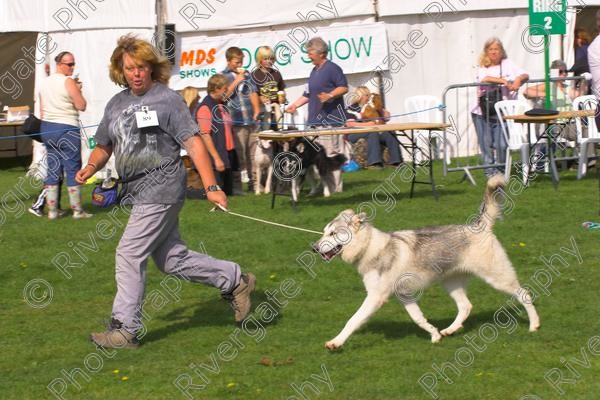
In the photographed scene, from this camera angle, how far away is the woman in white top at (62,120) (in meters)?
12.3

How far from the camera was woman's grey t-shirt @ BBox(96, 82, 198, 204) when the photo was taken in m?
6.89

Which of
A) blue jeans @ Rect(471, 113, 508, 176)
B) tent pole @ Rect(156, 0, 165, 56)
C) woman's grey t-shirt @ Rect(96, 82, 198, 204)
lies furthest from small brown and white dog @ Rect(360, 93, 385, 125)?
woman's grey t-shirt @ Rect(96, 82, 198, 204)

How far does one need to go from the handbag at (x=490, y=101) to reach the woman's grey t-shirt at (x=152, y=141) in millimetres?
8186

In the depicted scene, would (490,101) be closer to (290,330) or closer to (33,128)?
(33,128)

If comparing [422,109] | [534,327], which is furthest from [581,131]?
[534,327]

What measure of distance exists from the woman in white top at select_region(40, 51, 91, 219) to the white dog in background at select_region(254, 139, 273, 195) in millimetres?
2596

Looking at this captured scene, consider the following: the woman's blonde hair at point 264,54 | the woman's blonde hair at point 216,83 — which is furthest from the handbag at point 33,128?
the woman's blonde hair at point 264,54

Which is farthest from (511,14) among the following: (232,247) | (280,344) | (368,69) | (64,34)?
(280,344)

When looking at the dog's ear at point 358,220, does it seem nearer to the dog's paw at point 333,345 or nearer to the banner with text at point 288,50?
the dog's paw at point 333,345

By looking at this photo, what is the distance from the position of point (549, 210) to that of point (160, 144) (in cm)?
630

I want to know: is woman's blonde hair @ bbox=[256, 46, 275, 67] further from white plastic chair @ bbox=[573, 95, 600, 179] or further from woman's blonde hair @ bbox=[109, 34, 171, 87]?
woman's blonde hair @ bbox=[109, 34, 171, 87]

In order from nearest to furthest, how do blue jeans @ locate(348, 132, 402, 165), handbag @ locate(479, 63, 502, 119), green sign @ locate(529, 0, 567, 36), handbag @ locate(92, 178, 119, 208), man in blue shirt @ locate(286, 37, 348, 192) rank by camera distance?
handbag @ locate(92, 178, 119, 208)
man in blue shirt @ locate(286, 37, 348, 192)
handbag @ locate(479, 63, 502, 119)
green sign @ locate(529, 0, 567, 36)
blue jeans @ locate(348, 132, 402, 165)

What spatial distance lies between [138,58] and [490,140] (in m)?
8.61

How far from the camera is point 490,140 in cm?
1463
